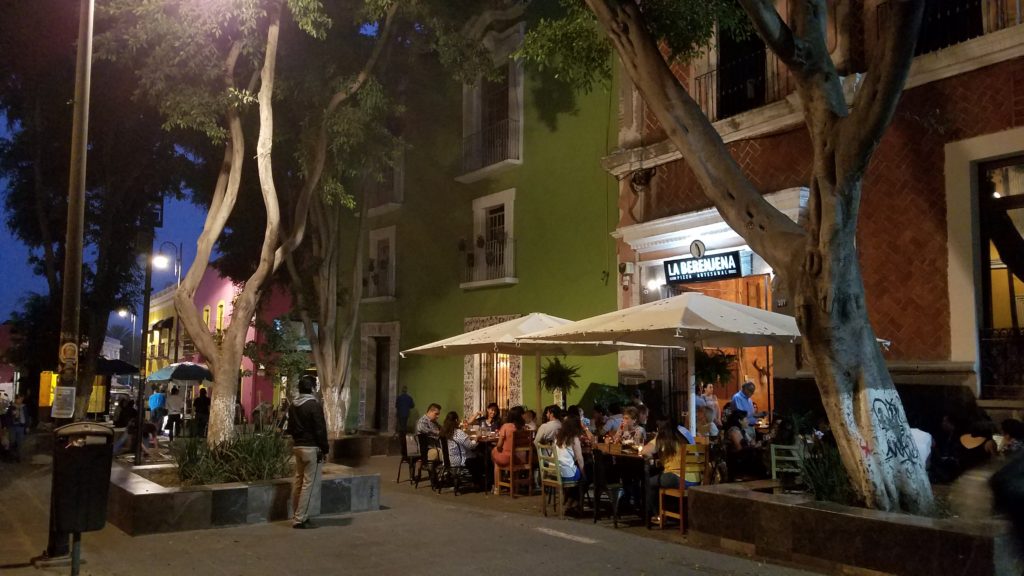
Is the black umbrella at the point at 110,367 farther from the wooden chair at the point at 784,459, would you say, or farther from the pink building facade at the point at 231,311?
the wooden chair at the point at 784,459

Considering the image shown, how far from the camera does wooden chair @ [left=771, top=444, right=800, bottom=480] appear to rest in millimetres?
8227

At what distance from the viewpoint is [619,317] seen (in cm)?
973

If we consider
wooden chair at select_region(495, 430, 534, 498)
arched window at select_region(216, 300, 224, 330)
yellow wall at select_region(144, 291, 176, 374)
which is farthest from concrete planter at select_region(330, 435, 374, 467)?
yellow wall at select_region(144, 291, 176, 374)

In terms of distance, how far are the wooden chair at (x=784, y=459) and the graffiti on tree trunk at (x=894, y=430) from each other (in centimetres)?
116

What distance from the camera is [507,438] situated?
10906 mm

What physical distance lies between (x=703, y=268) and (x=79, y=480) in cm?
944

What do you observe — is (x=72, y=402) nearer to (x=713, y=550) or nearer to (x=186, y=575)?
(x=186, y=575)

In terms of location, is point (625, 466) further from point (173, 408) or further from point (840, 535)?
point (173, 408)

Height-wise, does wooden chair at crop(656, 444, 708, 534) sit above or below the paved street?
above

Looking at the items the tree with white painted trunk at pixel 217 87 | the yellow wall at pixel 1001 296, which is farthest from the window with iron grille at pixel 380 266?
the yellow wall at pixel 1001 296

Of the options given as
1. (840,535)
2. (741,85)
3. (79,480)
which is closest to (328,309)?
(741,85)

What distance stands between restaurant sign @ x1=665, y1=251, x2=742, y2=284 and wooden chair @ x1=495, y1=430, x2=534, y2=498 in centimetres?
403

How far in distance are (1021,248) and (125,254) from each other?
19961 mm

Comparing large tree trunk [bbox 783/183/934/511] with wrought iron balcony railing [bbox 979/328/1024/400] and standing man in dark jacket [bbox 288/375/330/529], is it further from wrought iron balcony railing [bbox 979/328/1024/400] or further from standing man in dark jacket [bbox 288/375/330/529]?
standing man in dark jacket [bbox 288/375/330/529]
